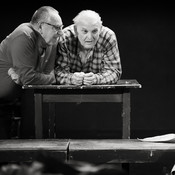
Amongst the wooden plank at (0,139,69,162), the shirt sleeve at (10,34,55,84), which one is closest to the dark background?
the shirt sleeve at (10,34,55,84)

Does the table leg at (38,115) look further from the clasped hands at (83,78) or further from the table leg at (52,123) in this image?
the table leg at (52,123)

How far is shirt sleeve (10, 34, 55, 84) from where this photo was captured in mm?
4453

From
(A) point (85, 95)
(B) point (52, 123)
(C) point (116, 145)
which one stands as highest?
(A) point (85, 95)

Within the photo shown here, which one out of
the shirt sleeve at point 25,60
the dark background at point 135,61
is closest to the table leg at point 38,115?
the shirt sleeve at point 25,60

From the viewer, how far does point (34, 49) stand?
179 inches

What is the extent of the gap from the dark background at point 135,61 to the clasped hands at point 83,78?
2219 mm

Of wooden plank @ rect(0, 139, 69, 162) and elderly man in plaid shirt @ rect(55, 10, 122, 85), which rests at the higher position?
elderly man in plaid shirt @ rect(55, 10, 122, 85)

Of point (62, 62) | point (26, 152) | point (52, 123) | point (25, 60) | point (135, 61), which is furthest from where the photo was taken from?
point (135, 61)

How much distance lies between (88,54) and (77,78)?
1.22 feet

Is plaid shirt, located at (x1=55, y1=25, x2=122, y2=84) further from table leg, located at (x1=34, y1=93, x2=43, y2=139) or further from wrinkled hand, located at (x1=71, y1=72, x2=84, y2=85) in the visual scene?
table leg, located at (x1=34, y1=93, x2=43, y2=139)

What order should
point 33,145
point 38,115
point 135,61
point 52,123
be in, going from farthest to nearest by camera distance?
point 135,61
point 52,123
point 38,115
point 33,145

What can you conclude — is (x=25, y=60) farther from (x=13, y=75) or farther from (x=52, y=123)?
(x=52, y=123)

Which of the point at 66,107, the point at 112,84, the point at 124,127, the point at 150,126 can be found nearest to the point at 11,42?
the point at 112,84

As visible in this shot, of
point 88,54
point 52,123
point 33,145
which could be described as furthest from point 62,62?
point 33,145
